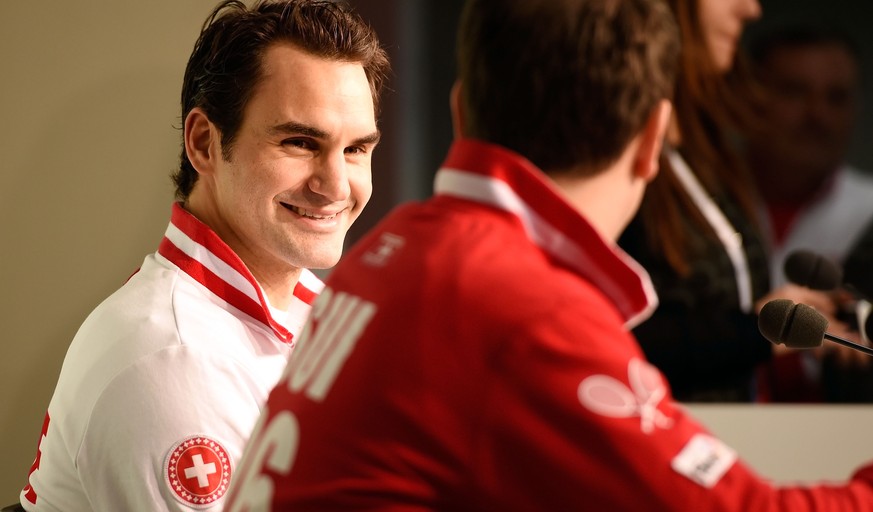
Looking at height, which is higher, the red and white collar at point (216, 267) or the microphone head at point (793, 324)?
the microphone head at point (793, 324)

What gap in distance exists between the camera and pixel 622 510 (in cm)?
66

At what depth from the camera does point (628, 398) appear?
2.21ft

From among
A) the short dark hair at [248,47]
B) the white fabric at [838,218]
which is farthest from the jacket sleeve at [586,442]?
the white fabric at [838,218]

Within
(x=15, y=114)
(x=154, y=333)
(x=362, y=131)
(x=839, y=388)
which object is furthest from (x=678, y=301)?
(x=15, y=114)

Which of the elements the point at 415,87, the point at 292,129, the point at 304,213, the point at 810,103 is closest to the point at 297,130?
the point at 292,129

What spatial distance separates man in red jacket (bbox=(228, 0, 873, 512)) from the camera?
67 cm

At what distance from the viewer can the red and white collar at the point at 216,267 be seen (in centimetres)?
140

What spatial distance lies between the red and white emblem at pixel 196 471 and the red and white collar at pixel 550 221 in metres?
0.59

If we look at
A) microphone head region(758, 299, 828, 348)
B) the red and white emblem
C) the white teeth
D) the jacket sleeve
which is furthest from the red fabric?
the white teeth

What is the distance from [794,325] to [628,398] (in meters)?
0.44

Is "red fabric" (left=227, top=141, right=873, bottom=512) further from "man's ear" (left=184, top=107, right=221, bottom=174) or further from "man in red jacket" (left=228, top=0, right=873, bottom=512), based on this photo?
"man's ear" (left=184, top=107, right=221, bottom=174)

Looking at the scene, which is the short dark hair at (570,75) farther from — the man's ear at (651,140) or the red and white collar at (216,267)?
the red and white collar at (216,267)

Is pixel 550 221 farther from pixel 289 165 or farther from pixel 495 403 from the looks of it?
pixel 289 165

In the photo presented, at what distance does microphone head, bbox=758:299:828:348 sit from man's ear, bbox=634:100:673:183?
13.3 inches
